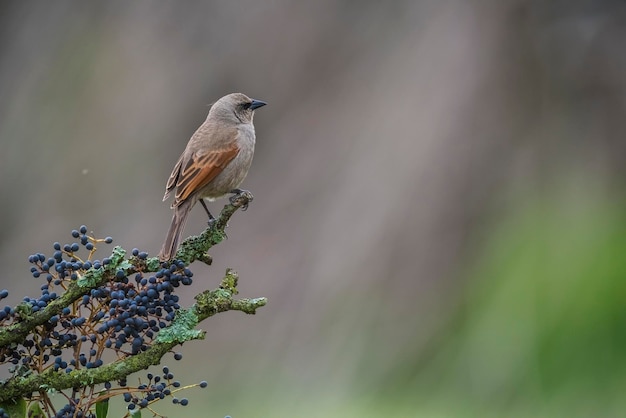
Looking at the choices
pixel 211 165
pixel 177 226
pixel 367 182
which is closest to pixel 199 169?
pixel 211 165

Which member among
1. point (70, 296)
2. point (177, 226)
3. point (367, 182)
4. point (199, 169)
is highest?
point (367, 182)

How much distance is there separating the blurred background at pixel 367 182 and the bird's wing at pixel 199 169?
117cm

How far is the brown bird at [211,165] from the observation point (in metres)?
2.24

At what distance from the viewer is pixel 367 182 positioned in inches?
160

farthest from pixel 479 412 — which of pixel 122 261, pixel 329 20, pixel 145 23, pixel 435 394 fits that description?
pixel 145 23

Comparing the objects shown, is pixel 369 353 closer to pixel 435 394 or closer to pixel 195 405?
pixel 435 394

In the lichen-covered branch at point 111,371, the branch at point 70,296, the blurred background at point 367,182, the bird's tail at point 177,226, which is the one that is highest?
the blurred background at point 367,182

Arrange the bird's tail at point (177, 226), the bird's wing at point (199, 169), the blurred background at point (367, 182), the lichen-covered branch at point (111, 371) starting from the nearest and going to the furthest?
the lichen-covered branch at point (111, 371)
the bird's tail at point (177, 226)
the bird's wing at point (199, 169)
the blurred background at point (367, 182)

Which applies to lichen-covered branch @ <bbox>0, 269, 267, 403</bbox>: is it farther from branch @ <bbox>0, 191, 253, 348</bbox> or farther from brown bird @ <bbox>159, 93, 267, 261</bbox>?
brown bird @ <bbox>159, 93, 267, 261</bbox>

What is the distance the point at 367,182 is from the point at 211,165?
1.86m

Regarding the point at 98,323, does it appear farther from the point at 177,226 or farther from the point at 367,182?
the point at 367,182

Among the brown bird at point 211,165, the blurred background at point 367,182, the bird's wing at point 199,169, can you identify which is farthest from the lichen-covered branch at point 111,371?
the blurred background at point 367,182

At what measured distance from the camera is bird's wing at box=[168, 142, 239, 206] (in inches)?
Result: 87.8

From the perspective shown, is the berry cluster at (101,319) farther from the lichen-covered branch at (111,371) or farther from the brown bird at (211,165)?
the brown bird at (211,165)
